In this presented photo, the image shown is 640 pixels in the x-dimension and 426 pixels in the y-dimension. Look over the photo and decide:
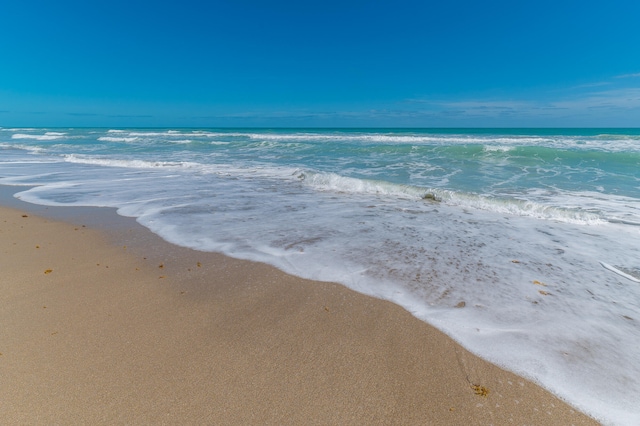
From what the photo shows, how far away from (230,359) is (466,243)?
3897mm

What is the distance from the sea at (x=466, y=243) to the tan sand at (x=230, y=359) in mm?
338

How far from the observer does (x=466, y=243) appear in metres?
5.12

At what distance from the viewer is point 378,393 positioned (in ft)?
6.97

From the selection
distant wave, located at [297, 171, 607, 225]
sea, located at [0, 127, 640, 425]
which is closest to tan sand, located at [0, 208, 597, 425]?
sea, located at [0, 127, 640, 425]

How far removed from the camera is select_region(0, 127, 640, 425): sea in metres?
2.65

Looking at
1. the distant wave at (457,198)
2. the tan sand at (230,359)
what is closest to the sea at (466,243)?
the distant wave at (457,198)

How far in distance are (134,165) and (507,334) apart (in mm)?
15985

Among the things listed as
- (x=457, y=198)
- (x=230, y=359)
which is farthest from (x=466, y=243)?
(x=230, y=359)

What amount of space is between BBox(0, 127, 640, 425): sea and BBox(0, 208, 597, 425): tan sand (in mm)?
338

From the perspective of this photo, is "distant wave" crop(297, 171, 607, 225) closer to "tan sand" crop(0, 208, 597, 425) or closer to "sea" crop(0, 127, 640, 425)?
"sea" crop(0, 127, 640, 425)

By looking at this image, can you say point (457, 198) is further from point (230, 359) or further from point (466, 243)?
point (230, 359)

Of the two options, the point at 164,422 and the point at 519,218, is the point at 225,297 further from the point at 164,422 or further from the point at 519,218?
the point at 519,218

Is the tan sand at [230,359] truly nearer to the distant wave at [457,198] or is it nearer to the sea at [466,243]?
the sea at [466,243]

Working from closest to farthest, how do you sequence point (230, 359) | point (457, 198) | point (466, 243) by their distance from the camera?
point (230, 359)
point (466, 243)
point (457, 198)
